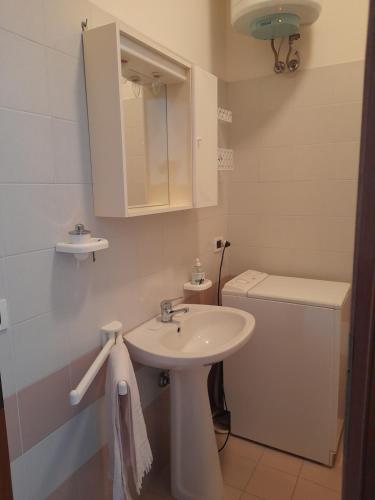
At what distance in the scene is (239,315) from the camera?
1679 millimetres

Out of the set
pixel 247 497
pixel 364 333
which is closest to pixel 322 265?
pixel 247 497

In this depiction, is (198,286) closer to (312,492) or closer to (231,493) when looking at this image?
(231,493)

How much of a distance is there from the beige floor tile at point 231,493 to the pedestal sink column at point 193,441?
0.11 metres

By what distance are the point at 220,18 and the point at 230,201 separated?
1.08 meters

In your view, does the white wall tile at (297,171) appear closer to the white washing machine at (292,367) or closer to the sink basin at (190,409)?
the white washing machine at (292,367)

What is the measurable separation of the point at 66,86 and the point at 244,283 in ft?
4.46

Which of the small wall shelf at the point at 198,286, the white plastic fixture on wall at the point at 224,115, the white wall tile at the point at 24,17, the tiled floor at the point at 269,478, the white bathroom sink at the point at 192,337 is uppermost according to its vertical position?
the white wall tile at the point at 24,17

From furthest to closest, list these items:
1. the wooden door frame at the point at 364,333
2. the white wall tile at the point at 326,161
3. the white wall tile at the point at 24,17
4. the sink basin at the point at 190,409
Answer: the white wall tile at the point at 326,161
the sink basin at the point at 190,409
the white wall tile at the point at 24,17
the wooden door frame at the point at 364,333

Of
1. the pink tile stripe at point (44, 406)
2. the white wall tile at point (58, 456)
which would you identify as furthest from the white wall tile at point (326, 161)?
the white wall tile at point (58, 456)

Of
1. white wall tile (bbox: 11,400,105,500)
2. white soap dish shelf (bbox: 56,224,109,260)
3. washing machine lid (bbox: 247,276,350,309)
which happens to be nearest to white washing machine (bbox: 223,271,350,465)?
washing machine lid (bbox: 247,276,350,309)

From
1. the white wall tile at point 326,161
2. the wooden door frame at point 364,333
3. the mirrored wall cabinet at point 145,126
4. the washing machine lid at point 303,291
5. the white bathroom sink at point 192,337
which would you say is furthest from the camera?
the white wall tile at point 326,161

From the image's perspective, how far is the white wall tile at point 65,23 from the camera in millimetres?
1091

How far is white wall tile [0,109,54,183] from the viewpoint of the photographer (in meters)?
0.99

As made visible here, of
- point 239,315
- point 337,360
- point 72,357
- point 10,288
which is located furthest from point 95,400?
point 337,360
